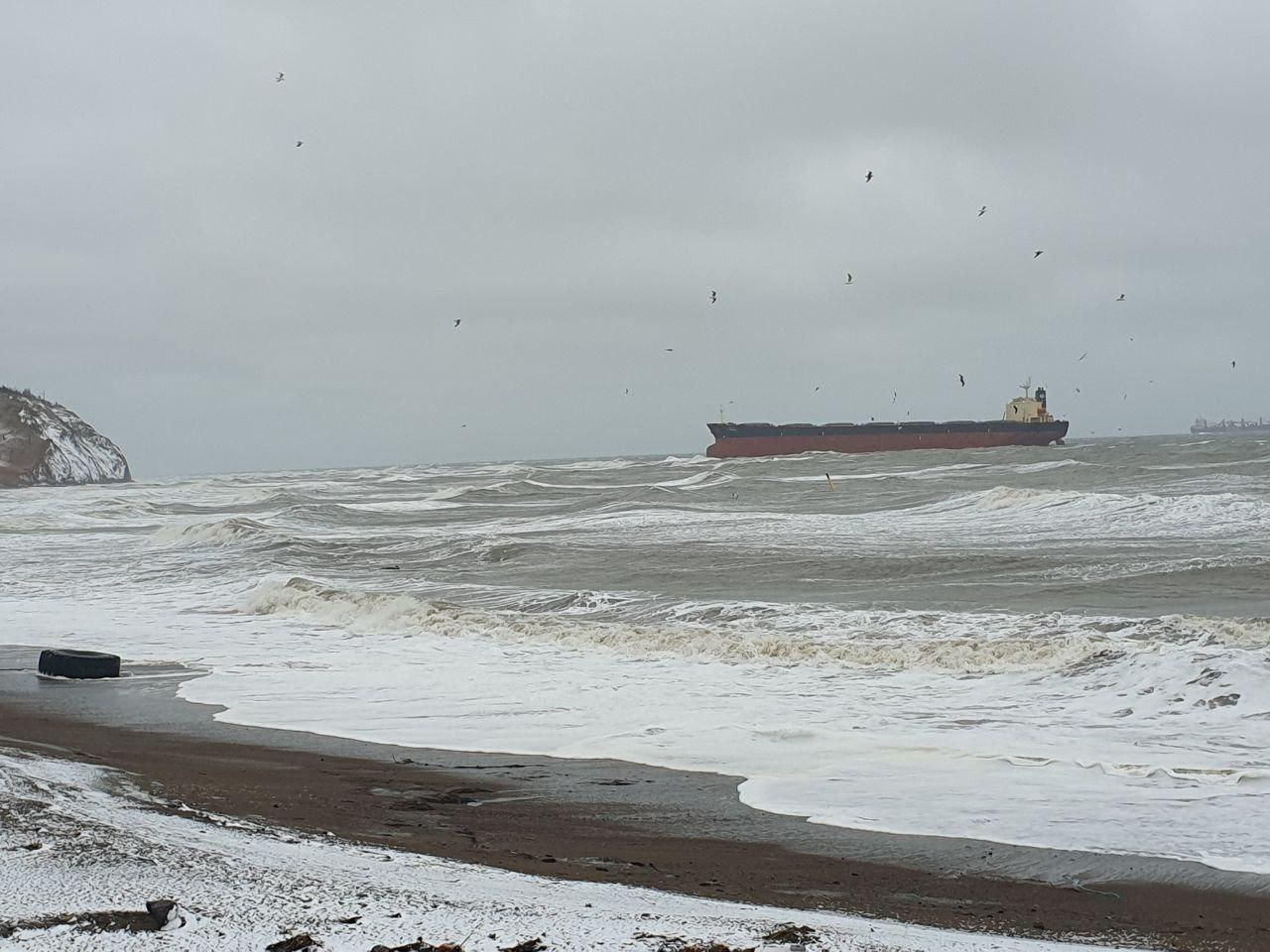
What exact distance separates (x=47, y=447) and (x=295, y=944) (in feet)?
286

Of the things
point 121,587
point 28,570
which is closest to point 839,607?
point 121,587

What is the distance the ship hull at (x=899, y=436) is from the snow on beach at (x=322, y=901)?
2694 inches

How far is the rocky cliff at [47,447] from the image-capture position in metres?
75.6

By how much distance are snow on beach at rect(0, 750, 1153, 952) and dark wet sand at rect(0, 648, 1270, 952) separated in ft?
1.04

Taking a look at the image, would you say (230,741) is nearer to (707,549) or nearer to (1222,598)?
(1222,598)

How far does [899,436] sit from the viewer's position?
70812mm

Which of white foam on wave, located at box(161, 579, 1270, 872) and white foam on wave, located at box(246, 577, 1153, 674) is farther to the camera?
white foam on wave, located at box(246, 577, 1153, 674)

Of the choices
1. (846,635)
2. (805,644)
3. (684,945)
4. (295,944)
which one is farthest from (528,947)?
(846,635)

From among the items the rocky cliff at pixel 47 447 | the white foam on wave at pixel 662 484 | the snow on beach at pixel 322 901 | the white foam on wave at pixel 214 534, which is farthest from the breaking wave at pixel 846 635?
Answer: the rocky cliff at pixel 47 447

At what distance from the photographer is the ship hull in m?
70.1

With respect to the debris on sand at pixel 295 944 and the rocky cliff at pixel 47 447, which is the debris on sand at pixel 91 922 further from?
the rocky cliff at pixel 47 447

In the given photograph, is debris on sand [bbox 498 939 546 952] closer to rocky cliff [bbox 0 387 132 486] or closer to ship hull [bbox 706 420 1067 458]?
ship hull [bbox 706 420 1067 458]

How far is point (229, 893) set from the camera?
125 inches

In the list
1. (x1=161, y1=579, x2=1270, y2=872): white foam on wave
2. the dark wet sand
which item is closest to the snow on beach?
the dark wet sand
